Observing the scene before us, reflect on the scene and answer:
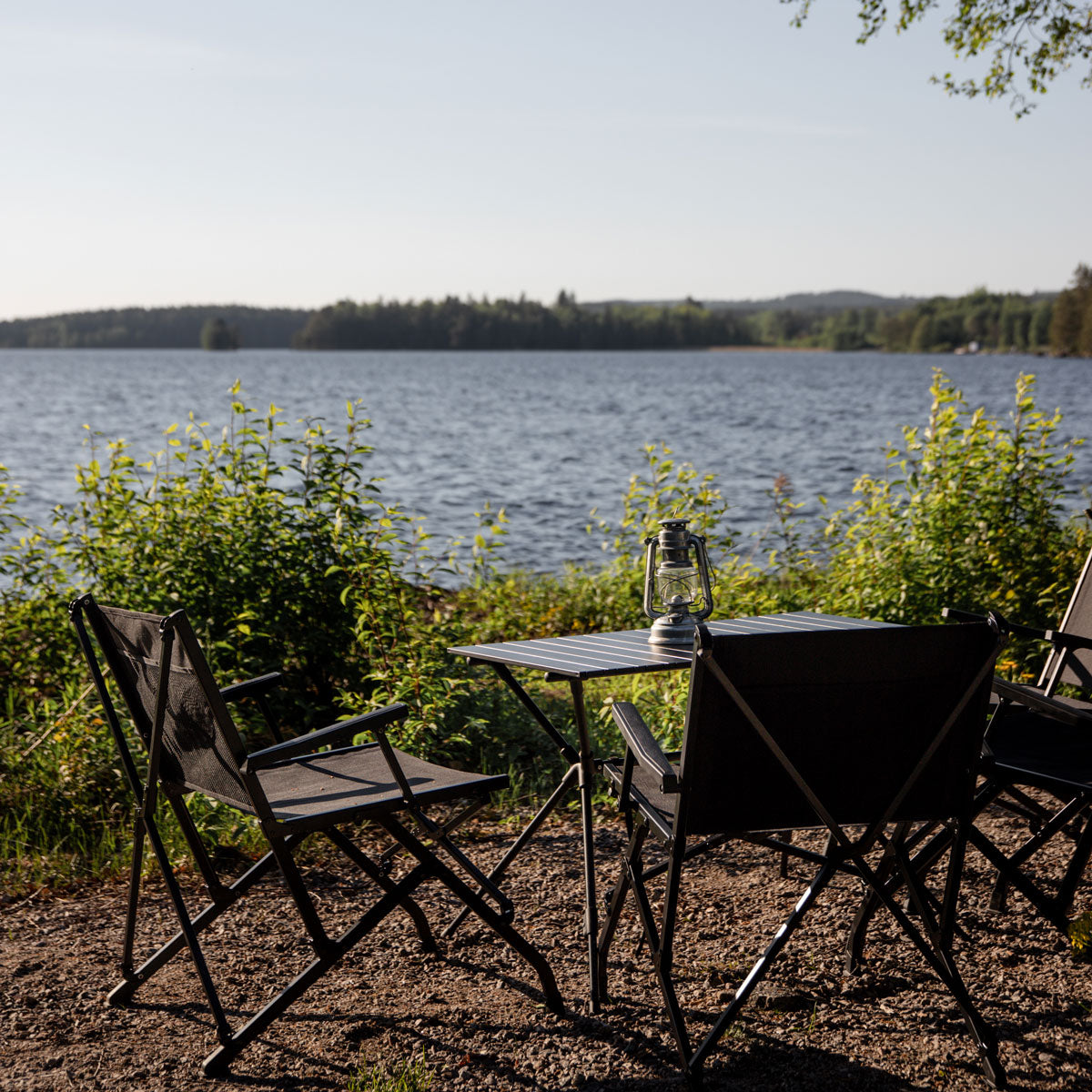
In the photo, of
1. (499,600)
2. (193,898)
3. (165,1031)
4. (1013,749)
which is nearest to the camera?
(165,1031)

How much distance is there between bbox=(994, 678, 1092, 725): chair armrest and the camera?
117 inches

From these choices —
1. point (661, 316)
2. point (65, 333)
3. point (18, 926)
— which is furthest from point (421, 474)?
point (65, 333)

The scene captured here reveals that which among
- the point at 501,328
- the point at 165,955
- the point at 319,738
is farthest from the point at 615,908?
the point at 501,328

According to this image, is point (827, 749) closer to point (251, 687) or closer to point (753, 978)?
point (753, 978)

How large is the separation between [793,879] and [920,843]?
23.7 inches

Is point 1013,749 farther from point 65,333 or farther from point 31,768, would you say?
point 65,333

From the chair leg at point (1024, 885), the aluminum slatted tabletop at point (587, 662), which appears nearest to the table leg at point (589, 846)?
the aluminum slatted tabletop at point (587, 662)

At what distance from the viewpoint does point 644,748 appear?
2635mm

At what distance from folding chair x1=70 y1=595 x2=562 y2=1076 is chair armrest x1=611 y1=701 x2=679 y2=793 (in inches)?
16.9

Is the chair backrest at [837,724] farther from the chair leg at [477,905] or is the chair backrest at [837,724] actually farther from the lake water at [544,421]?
the lake water at [544,421]

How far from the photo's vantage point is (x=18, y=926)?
3566 mm

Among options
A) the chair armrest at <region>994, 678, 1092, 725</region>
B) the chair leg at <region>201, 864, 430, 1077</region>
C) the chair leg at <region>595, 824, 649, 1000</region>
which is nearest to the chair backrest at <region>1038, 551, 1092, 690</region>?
the chair armrest at <region>994, 678, 1092, 725</region>

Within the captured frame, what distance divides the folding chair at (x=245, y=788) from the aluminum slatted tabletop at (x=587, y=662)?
0.28m

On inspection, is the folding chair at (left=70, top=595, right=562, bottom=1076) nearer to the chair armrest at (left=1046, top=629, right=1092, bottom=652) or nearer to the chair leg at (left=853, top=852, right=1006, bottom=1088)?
the chair leg at (left=853, top=852, right=1006, bottom=1088)
